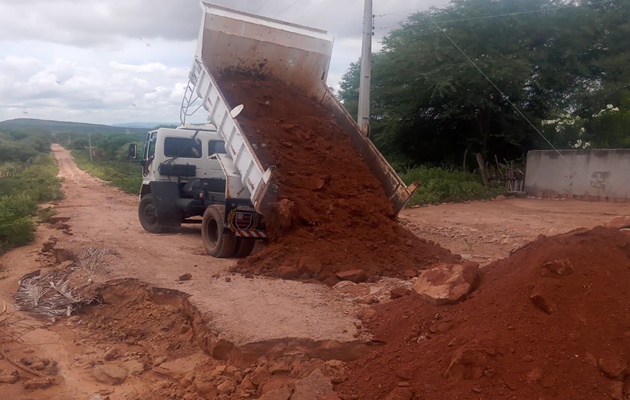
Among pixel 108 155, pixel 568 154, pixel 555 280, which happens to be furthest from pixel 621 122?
pixel 108 155

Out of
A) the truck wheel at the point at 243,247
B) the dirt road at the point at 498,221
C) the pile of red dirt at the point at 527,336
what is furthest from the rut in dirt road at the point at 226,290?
the dirt road at the point at 498,221

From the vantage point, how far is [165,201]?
38.5 ft

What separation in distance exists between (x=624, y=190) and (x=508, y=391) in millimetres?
14058

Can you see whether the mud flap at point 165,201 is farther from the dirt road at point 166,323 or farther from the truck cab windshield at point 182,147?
the dirt road at point 166,323

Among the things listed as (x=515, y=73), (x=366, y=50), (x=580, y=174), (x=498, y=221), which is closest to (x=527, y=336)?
(x=498, y=221)

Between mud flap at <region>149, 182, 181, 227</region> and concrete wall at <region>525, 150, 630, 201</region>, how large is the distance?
38.1ft

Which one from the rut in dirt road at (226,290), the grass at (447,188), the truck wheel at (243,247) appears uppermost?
the grass at (447,188)

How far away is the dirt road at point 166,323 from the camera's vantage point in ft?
16.3

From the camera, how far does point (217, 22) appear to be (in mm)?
9461

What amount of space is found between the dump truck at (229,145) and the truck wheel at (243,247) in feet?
0.05

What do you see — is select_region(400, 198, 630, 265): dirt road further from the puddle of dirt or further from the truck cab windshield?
the truck cab windshield

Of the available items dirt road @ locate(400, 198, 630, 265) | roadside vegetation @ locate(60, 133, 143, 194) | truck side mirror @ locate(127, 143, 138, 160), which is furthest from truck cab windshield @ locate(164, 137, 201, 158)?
dirt road @ locate(400, 198, 630, 265)

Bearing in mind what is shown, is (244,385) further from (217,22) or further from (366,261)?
(217,22)

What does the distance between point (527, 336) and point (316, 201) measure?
435 cm
